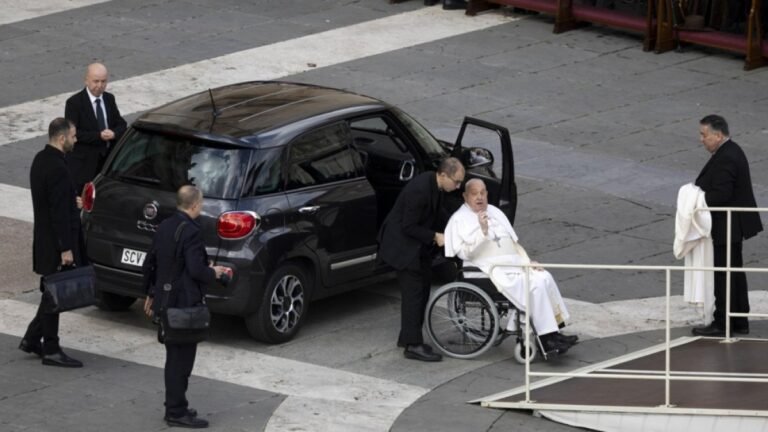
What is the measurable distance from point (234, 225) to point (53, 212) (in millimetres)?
1300

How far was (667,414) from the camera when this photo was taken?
1008cm

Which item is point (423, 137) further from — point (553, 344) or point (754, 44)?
point (754, 44)

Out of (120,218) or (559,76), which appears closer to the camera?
(120,218)

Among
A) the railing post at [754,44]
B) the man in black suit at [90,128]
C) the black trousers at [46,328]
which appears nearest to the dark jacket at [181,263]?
the black trousers at [46,328]

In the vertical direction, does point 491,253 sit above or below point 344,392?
above

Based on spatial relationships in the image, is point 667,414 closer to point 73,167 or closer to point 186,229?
point 186,229

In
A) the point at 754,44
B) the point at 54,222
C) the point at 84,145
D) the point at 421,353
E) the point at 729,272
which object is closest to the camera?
the point at 54,222

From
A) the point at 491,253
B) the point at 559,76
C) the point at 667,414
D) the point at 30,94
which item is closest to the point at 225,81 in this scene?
the point at 30,94

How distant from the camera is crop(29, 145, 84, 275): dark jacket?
10867 mm

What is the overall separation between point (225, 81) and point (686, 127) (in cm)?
575

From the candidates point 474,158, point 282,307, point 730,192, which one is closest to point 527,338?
point 282,307

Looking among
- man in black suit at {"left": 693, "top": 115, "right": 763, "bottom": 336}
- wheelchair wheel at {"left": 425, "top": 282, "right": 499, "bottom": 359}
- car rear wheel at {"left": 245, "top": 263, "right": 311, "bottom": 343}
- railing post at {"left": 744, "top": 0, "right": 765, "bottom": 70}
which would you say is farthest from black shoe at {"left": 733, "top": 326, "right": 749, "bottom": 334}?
railing post at {"left": 744, "top": 0, "right": 765, "bottom": 70}

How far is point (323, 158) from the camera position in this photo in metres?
12.0

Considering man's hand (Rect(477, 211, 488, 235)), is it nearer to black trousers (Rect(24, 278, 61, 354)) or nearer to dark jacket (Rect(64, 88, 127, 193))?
black trousers (Rect(24, 278, 61, 354))
